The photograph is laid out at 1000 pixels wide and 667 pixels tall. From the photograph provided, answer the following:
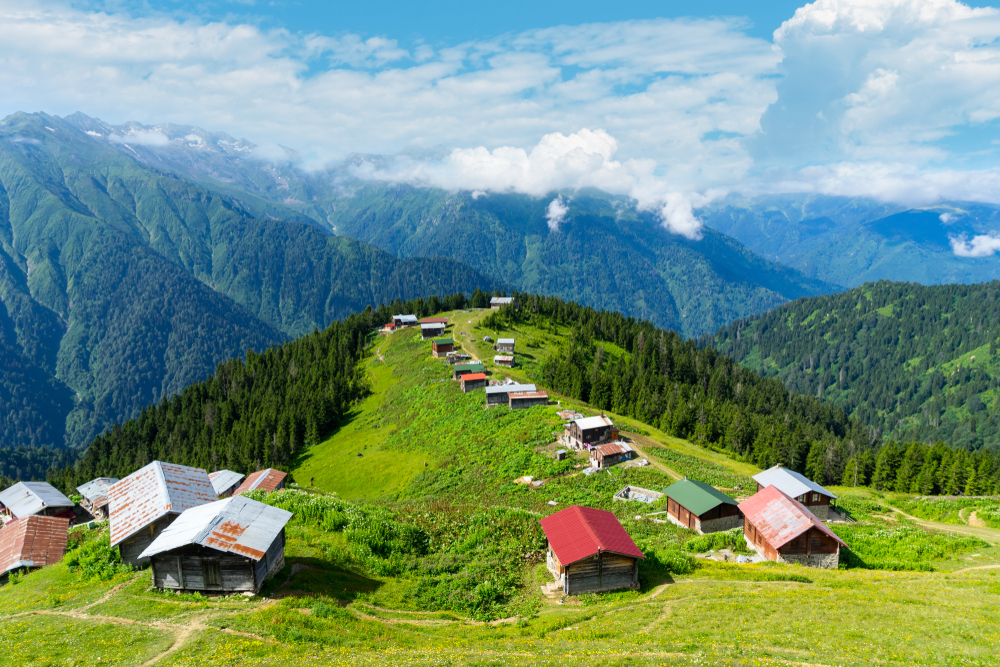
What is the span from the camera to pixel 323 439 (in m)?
120

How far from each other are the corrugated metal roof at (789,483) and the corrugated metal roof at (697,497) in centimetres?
968

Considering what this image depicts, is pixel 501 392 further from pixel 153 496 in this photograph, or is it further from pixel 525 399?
pixel 153 496

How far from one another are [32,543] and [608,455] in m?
63.3

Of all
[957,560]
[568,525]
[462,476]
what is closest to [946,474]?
[957,560]

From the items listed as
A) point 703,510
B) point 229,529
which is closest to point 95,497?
point 229,529

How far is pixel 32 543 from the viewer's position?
52.3 metres

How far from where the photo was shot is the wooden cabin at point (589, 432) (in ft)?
259

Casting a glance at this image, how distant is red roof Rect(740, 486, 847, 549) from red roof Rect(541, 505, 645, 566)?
13.9 m

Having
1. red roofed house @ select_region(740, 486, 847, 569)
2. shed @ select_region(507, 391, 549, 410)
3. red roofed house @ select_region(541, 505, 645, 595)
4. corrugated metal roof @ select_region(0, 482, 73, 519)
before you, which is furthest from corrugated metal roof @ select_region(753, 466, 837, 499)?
corrugated metal roof @ select_region(0, 482, 73, 519)

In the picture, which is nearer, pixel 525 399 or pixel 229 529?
pixel 229 529

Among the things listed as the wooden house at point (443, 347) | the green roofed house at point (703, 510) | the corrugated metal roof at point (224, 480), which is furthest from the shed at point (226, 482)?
the green roofed house at point (703, 510)

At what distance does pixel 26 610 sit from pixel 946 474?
117 meters

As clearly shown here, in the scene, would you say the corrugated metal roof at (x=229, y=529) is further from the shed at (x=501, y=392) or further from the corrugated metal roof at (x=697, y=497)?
the shed at (x=501, y=392)

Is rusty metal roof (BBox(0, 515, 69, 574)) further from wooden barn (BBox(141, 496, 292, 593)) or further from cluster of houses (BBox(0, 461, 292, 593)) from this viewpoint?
wooden barn (BBox(141, 496, 292, 593))
